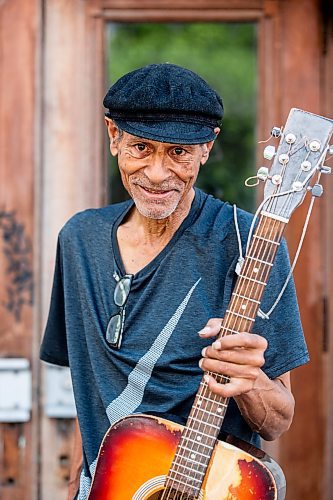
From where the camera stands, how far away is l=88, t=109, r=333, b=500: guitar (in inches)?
81.3

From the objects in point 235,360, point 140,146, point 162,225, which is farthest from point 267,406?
point 140,146

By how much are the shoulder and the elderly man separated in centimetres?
4

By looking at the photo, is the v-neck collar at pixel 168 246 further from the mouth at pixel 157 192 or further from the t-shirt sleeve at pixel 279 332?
the t-shirt sleeve at pixel 279 332

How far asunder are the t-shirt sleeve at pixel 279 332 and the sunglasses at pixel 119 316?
0.35m

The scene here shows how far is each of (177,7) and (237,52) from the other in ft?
9.58

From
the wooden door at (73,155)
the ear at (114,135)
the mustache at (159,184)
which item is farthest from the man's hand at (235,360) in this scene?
the wooden door at (73,155)

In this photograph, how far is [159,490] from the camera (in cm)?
217

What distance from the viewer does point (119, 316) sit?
2369 millimetres

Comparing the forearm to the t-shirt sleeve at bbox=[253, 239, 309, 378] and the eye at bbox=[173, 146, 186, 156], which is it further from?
the eye at bbox=[173, 146, 186, 156]

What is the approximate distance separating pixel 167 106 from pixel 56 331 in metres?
0.83

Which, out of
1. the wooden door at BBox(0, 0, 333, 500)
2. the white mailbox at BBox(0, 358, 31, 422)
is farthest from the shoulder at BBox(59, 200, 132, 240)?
the white mailbox at BBox(0, 358, 31, 422)

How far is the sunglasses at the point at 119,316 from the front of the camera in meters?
2.36

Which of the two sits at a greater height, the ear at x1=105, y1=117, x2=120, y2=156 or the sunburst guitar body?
the ear at x1=105, y1=117, x2=120, y2=156

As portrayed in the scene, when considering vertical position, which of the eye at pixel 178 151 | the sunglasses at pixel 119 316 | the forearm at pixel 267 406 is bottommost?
the forearm at pixel 267 406
